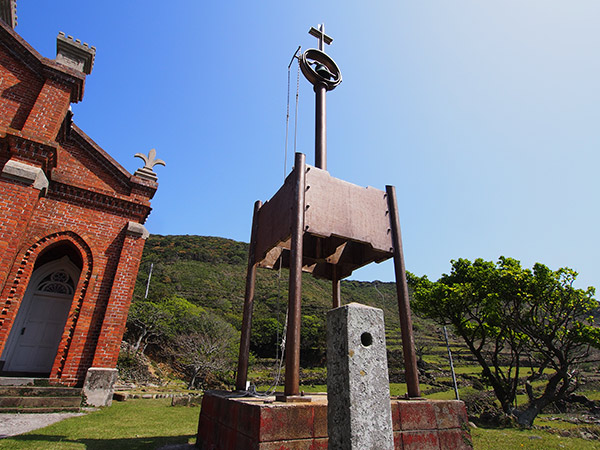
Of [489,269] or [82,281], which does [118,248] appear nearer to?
[82,281]

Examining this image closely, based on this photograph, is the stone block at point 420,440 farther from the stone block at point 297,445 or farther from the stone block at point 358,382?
the stone block at point 358,382

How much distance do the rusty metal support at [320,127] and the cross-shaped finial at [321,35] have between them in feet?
4.12

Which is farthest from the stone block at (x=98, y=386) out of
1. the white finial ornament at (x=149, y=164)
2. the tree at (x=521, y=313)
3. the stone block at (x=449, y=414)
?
the tree at (x=521, y=313)

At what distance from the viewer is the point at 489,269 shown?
52.2 ft

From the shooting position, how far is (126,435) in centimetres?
563

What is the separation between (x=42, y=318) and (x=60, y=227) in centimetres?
311

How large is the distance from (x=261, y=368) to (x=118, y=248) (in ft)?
89.8

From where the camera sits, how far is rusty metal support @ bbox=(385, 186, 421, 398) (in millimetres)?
4117

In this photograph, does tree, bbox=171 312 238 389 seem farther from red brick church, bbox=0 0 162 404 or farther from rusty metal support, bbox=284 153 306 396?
rusty metal support, bbox=284 153 306 396

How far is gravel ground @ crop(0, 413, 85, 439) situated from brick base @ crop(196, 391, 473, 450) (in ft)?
11.8

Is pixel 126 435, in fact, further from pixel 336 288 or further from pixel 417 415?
pixel 417 415

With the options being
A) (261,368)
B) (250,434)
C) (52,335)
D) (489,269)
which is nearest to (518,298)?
(489,269)

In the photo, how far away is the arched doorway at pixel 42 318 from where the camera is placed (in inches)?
378

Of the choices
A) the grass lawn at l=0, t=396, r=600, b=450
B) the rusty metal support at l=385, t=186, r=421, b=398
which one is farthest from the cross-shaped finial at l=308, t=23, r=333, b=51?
the grass lawn at l=0, t=396, r=600, b=450
